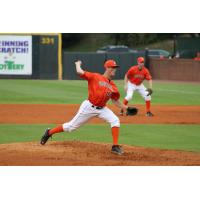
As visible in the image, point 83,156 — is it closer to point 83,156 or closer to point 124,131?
point 83,156

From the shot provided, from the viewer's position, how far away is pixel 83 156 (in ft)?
41.8

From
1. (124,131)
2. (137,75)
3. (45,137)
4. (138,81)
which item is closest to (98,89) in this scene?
(45,137)

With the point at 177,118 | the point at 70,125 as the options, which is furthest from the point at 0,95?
the point at 70,125

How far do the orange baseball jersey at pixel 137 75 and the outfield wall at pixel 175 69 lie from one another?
1805cm

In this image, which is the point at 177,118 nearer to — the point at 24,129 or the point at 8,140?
the point at 24,129

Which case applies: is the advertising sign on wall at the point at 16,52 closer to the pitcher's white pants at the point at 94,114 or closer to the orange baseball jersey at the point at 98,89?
the pitcher's white pants at the point at 94,114

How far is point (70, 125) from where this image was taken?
43.3ft

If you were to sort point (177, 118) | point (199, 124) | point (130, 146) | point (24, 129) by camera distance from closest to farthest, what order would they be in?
1. point (130, 146)
2. point (24, 129)
3. point (199, 124)
4. point (177, 118)

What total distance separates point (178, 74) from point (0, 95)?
1481 cm

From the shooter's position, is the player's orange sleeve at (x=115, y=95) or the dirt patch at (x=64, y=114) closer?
the player's orange sleeve at (x=115, y=95)

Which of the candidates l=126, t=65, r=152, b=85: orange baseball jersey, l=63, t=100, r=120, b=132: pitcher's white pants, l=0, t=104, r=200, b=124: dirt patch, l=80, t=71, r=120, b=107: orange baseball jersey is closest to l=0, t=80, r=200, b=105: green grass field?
l=0, t=104, r=200, b=124: dirt patch

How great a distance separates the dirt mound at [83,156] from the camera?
11977 millimetres

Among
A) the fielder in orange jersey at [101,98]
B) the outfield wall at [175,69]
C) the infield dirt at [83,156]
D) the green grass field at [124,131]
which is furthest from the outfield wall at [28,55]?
the fielder in orange jersey at [101,98]

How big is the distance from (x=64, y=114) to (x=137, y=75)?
2744 millimetres
